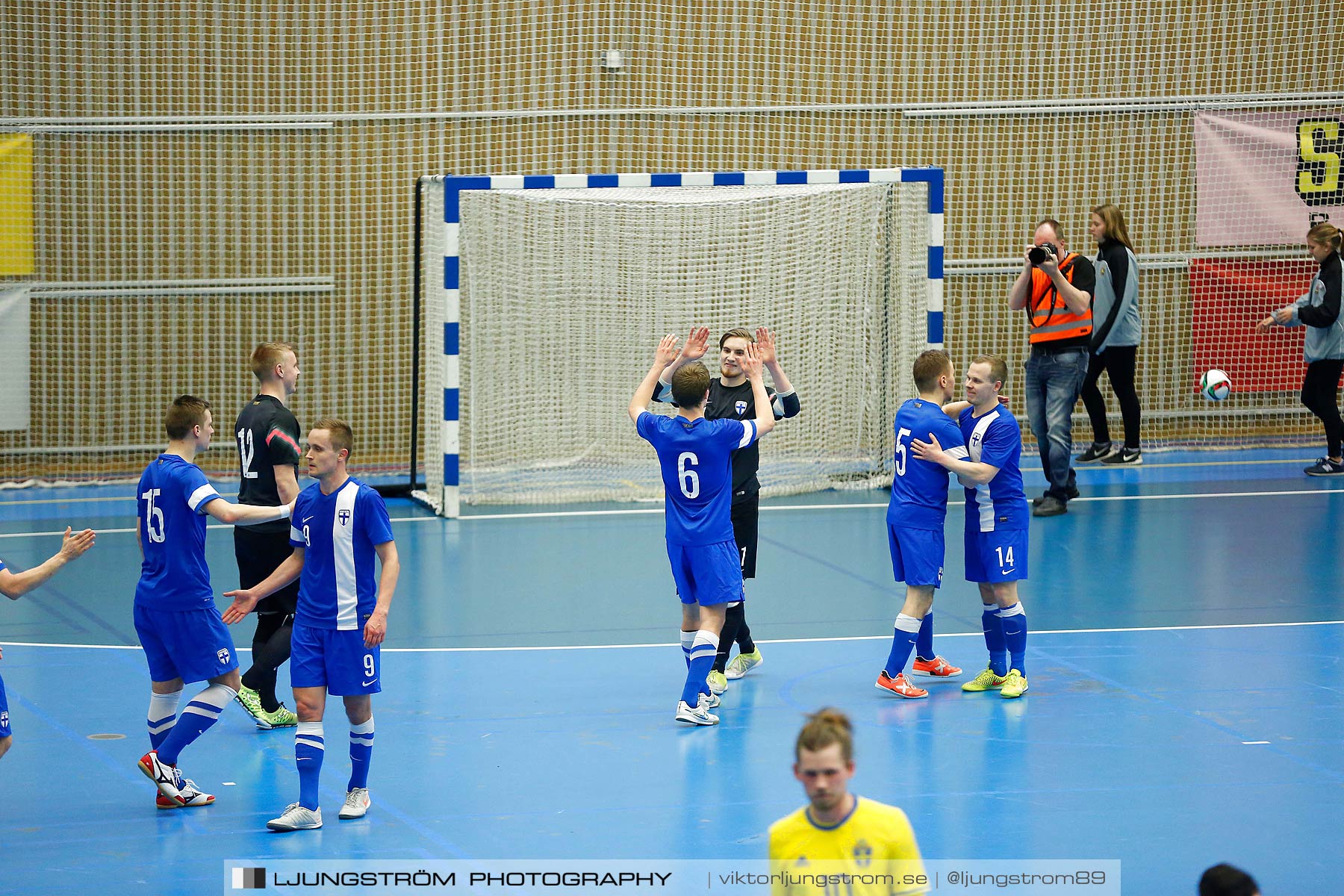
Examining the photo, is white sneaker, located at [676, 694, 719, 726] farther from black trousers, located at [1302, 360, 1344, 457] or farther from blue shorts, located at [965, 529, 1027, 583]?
black trousers, located at [1302, 360, 1344, 457]

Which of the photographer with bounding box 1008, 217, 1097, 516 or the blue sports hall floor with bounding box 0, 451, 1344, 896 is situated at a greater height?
the photographer with bounding box 1008, 217, 1097, 516

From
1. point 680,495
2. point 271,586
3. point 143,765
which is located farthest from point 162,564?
point 680,495

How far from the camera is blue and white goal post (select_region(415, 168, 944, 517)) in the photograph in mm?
12117

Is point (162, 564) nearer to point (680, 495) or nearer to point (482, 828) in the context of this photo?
point (482, 828)

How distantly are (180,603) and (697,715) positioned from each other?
239 cm

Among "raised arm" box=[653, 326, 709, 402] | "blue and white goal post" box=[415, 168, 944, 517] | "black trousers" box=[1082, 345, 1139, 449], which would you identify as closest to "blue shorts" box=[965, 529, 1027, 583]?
"raised arm" box=[653, 326, 709, 402]

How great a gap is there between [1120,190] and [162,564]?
1264cm

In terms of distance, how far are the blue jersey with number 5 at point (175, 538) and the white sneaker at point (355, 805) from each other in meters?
0.94

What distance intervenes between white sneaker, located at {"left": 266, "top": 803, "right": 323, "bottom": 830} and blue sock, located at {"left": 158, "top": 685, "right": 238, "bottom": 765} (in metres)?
0.54

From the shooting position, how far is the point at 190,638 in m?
5.60

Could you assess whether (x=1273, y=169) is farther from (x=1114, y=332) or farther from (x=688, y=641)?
(x=688, y=641)

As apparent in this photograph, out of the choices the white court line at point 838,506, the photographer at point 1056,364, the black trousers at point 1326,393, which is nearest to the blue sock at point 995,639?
the photographer at point 1056,364

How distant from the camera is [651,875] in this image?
4922 mm

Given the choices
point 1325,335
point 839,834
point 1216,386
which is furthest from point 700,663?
point 1325,335
